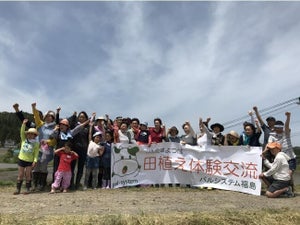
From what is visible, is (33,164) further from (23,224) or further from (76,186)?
(23,224)

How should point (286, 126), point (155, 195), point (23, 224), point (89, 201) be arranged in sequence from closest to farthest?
1. point (23, 224)
2. point (89, 201)
3. point (155, 195)
4. point (286, 126)

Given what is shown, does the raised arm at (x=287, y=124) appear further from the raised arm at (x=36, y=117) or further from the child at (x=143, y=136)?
the raised arm at (x=36, y=117)

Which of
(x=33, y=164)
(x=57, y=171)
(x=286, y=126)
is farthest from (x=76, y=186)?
(x=286, y=126)

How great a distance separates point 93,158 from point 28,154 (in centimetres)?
170

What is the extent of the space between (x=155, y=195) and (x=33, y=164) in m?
3.18

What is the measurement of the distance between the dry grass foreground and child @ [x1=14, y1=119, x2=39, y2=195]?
0.46 meters

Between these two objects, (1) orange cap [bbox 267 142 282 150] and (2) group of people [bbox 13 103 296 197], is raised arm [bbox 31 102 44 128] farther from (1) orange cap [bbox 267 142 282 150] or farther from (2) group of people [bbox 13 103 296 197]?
(1) orange cap [bbox 267 142 282 150]

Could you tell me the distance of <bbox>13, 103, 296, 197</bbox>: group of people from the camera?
27.8 feet

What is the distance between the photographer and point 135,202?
24.0 feet

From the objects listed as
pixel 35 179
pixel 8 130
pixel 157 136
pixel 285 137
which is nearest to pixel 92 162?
pixel 35 179

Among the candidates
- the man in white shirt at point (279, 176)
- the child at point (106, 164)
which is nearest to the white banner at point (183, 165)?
the child at point (106, 164)

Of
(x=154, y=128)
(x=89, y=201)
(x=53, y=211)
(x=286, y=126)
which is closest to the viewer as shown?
(x=53, y=211)

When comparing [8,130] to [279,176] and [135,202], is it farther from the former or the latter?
[279,176]

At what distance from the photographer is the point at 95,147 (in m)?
9.09
